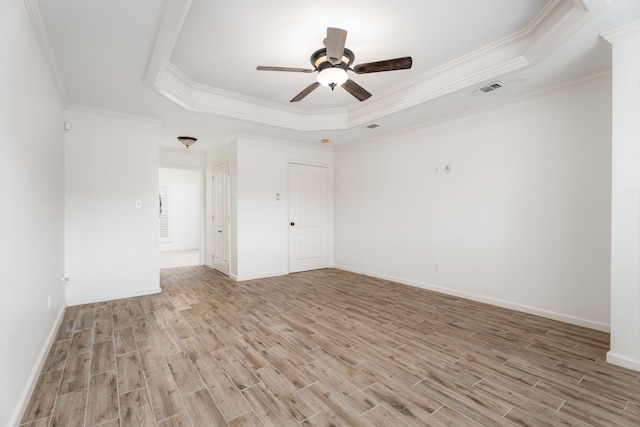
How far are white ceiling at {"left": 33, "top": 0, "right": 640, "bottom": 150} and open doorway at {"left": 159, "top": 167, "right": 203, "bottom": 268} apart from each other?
552 cm

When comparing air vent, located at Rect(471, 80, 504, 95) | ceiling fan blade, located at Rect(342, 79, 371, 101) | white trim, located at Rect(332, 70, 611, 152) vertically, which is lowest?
ceiling fan blade, located at Rect(342, 79, 371, 101)

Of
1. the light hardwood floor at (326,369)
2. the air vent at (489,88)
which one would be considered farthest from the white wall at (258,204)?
the air vent at (489,88)

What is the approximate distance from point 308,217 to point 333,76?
3612 mm

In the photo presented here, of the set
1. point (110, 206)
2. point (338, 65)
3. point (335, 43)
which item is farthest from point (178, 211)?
point (335, 43)

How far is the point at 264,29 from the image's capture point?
2768 millimetres

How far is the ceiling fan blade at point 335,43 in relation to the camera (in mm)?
2268

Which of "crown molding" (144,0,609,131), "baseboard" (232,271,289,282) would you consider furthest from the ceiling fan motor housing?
"baseboard" (232,271,289,282)

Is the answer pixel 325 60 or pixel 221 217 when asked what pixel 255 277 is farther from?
pixel 325 60

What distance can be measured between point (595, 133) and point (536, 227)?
1.14 meters

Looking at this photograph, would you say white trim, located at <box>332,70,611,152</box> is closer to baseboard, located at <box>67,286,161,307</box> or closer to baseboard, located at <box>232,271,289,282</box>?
baseboard, located at <box>232,271,289,282</box>

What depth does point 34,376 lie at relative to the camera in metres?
2.08

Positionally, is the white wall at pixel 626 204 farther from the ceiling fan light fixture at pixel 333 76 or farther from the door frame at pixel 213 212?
the door frame at pixel 213 212

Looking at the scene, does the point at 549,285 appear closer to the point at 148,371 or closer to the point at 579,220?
the point at 579,220

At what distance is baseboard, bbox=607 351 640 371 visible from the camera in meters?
2.25
